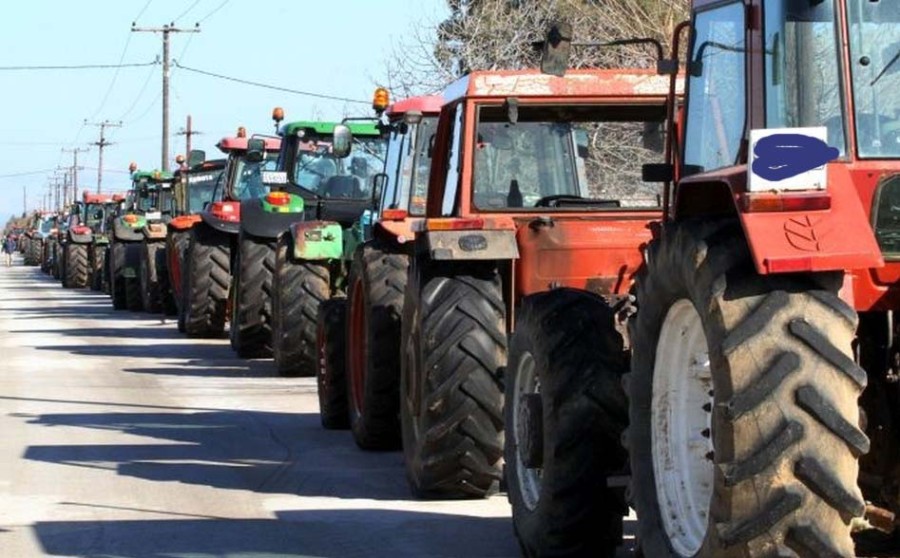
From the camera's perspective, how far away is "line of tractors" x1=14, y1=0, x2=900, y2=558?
5.62m

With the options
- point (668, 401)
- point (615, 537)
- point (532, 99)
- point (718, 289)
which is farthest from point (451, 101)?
point (718, 289)

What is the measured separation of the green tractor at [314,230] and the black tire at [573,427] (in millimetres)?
7820

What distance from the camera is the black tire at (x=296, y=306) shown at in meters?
18.1

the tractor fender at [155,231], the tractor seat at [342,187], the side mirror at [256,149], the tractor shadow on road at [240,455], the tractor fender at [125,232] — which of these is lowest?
the tractor shadow on road at [240,455]

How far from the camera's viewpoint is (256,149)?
72.8ft

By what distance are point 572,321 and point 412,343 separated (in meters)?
2.64

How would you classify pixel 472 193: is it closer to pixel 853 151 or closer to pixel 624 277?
pixel 624 277

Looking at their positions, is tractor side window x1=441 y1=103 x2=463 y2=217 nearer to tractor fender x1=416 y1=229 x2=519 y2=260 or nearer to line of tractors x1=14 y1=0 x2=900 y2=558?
line of tractors x1=14 y1=0 x2=900 y2=558

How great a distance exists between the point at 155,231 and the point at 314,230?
538 inches

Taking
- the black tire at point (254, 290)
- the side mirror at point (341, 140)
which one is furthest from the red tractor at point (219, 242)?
the side mirror at point (341, 140)

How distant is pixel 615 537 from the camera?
7930 millimetres

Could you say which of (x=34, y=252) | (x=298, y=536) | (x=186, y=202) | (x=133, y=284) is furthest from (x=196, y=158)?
(x=34, y=252)

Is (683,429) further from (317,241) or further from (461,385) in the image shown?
(317,241)

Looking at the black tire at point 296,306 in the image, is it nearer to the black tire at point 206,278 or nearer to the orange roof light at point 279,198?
the orange roof light at point 279,198
